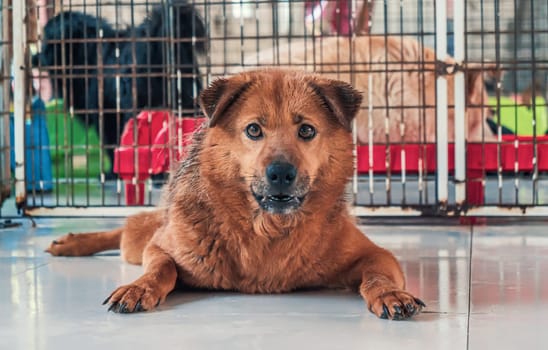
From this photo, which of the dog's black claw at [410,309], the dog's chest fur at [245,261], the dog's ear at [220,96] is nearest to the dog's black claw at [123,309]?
the dog's chest fur at [245,261]

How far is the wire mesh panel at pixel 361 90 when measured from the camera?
4.45 metres

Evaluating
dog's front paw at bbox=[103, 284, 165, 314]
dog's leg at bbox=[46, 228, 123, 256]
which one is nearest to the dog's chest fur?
dog's front paw at bbox=[103, 284, 165, 314]

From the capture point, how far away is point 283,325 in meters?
2.27

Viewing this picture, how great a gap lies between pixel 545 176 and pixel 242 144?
2.98 m

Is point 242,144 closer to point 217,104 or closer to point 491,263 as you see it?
point 217,104

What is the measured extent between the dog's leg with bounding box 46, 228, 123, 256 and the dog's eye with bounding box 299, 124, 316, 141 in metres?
1.24

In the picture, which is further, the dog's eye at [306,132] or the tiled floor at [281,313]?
the dog's eye at [306,132]

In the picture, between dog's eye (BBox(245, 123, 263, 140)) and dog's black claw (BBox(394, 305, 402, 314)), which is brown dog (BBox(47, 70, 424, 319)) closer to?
dog's eye (BBox(245, 123, 263, 140))

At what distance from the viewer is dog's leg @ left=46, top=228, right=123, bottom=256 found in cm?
355

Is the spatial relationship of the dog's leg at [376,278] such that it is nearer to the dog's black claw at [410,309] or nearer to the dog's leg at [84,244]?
the dog's black claw at [410,309]

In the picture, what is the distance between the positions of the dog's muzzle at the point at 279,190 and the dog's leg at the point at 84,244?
46.0 inches

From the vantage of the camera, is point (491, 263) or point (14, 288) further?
point (491, 263)

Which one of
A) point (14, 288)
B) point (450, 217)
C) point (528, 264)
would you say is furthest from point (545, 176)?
point (14, 288)

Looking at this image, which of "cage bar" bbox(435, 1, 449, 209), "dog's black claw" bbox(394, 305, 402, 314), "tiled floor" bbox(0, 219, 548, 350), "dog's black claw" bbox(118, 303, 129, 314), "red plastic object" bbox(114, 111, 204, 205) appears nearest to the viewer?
"tiled floor" bbox(0, 219, 548, 350)
